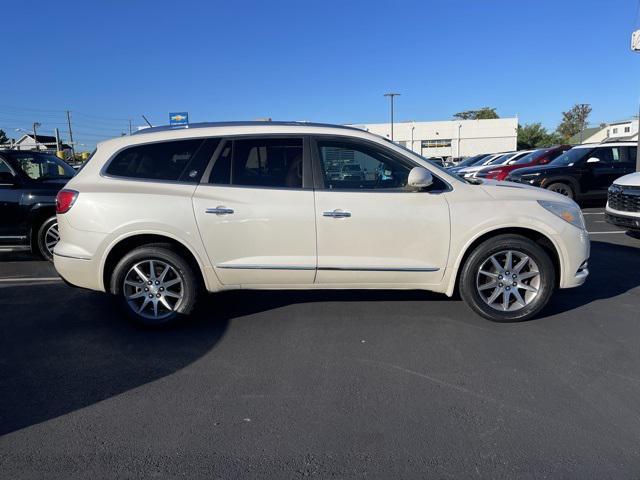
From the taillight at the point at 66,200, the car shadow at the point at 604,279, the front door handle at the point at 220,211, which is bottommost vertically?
the car shadow at the point at 604,279

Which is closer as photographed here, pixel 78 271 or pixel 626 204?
pixel 78 271

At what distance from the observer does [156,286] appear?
4.35m

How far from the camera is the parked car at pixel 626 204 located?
7.37 m

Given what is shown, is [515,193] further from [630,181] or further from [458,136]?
[458,136]

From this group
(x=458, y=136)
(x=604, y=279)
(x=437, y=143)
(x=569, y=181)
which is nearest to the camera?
(x=604, y=279)

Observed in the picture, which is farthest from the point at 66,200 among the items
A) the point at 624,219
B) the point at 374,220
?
the point at 624,219

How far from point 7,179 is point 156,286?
413cm

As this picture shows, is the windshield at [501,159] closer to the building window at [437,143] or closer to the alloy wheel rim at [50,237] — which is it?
the alloy wheel rim at [50,237]

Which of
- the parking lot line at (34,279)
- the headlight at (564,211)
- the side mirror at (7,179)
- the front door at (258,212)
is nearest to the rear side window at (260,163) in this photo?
the front door at (258,212)

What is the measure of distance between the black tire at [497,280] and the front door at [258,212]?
1451mm

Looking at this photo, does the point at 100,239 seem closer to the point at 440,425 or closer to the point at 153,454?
the point at 153,454

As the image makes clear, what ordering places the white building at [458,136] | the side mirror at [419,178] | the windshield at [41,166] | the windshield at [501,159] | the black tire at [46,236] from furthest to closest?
the white building at [458,136]
the windshield at [501,159]
the windshield at [41,166]
the black tire at [46,236]
the side mirror at [419,178]

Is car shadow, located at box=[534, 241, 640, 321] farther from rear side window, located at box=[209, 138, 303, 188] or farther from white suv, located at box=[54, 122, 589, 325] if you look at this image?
rear side window, located at box=[209, 138, 303, 188]

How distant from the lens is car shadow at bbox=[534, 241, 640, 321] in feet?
16.4
